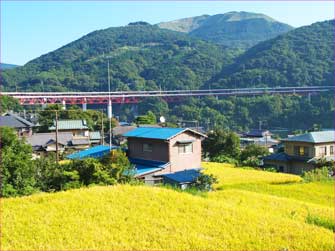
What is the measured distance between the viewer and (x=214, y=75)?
113 m

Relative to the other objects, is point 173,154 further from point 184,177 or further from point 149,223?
point 149,223

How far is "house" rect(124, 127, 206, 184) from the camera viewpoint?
72.7 ft

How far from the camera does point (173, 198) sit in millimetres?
9219

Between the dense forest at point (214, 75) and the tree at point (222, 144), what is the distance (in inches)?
1309

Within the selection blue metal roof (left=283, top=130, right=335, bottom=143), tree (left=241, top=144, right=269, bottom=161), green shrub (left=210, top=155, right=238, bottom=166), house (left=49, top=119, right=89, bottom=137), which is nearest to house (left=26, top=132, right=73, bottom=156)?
house (left=49, top=119, right=89, bottom=137)

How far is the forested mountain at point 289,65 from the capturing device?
305 ft

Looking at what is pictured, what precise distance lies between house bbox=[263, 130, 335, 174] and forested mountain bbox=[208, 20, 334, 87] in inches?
2609

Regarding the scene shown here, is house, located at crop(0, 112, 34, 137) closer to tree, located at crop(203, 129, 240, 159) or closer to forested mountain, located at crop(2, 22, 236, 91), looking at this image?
tree, located at crop(203, 129, 240, 159)

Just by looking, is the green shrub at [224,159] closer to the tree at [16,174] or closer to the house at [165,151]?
the house at [165,151]

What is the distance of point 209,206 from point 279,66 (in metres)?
92.3

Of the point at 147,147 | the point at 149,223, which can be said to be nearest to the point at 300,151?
the point at 147,147

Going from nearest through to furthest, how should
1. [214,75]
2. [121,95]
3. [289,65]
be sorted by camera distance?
[121,95], [289,65], [214,75]

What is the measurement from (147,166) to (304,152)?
1125cm

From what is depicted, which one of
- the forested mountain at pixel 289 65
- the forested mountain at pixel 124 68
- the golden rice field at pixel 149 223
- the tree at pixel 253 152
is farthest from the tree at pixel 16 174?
the forested mountain at pixel 289 65
